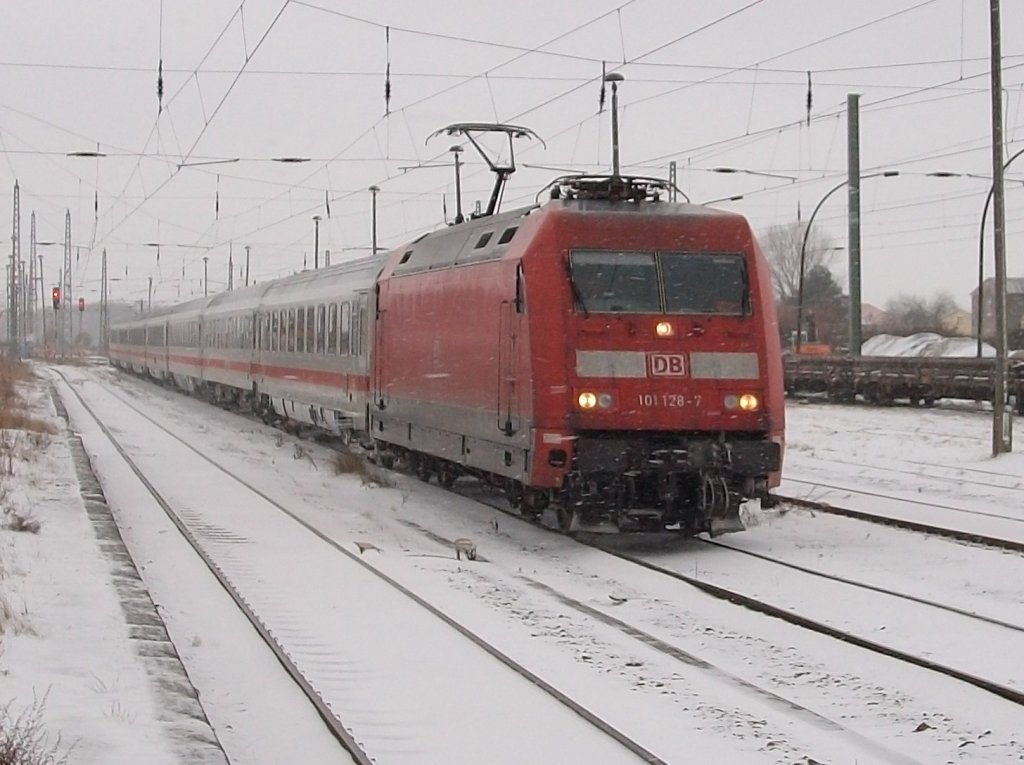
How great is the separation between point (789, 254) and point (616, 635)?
9257 cm

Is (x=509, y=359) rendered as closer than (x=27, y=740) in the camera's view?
No

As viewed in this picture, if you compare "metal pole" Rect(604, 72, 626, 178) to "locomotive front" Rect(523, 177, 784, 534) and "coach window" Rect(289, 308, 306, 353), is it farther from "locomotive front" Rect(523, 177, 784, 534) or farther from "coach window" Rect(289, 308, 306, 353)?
"locomotive front" Rect(523, 177, 784, 534)

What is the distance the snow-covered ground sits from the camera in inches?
265

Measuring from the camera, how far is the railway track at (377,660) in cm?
671

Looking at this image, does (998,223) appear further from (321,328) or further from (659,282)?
(321,328)

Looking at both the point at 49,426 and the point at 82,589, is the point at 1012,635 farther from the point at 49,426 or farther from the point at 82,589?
the point at 49,426

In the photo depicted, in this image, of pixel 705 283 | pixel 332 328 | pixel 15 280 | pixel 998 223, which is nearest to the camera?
pixel 705 283

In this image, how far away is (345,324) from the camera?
21.9 metres

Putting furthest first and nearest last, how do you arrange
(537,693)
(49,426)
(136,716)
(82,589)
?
(49,426) → (82,589) → (537,693) → (136,716)

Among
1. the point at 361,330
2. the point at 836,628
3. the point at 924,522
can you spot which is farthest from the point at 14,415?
the point at 836,628

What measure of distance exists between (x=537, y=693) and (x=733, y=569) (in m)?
4.42

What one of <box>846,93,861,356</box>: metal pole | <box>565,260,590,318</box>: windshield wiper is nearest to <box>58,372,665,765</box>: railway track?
<box>565,260,590,318</box>: windshield wiper

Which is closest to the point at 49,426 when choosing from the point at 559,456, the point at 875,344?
the point at 559,456

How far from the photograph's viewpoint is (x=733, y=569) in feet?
38.1
